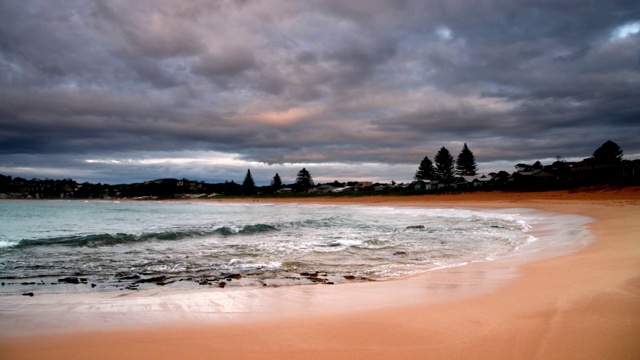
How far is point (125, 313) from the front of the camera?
391cm

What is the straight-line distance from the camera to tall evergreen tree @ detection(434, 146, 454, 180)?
2955 inches

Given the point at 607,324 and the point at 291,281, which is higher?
the point at 607,324

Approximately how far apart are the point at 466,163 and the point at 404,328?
258 feet

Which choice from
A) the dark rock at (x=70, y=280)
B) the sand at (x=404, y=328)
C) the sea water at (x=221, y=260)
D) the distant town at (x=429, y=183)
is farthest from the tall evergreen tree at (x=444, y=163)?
the dark rock at (x=70, y=280)

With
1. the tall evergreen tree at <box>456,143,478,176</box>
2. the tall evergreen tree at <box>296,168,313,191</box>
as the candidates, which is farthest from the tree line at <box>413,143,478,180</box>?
the tall evergreen tree at <box>296,168,313,191</box>

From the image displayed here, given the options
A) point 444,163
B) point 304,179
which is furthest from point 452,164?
point 304,179

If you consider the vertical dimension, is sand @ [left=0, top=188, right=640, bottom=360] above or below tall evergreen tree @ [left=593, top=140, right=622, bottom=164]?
below

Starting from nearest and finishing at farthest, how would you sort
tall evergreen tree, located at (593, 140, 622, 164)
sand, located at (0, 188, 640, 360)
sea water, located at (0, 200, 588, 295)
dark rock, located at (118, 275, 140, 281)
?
sand, located at (0, 188, 640, 360) → sea water, located at (0, 200, 588, 295) → dark rock, located at (118, 275, 140, 281) → tall evergreen tree, located at (593, 140, 622, 164)

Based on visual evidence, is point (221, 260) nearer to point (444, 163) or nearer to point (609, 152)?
point (444, 163)

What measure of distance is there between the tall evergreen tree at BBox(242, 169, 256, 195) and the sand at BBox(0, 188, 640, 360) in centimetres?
11910

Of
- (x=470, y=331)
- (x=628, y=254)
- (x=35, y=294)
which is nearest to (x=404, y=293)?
(x=470, y=331)

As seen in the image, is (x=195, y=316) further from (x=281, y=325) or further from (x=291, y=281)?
(x=291, y=281)

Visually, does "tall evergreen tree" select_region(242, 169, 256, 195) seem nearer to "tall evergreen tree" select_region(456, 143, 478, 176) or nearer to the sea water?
"tall evergreen tree" select_region(456, 143, 478, 176)

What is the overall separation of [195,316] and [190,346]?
1.01 metres
